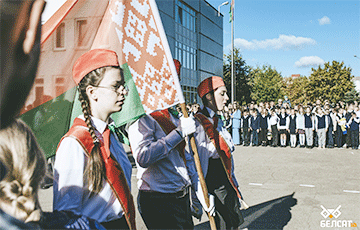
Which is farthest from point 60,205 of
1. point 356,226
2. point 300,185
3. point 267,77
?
point 267,77

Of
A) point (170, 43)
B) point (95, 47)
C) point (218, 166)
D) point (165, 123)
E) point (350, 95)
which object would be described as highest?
point (170, 43)

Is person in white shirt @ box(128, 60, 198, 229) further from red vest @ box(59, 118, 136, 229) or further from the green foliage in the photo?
the green foliage

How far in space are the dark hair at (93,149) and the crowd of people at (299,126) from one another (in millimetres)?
14045

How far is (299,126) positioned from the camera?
14.7m

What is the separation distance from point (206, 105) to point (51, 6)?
229 cm

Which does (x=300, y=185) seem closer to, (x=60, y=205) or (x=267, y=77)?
(x=60, y=205)

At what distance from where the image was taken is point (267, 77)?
49.9m

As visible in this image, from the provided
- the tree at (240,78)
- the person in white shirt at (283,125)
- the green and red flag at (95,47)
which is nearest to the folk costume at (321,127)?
the person in white shirt at (283,125)

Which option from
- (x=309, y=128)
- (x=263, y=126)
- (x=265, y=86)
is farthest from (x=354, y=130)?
(x=265, y=86)

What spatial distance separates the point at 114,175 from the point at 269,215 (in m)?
4.09

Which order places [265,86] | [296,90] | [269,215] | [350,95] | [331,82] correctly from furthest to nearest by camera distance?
[296,90], [265,86], [331,82], [350,95], [269,215]

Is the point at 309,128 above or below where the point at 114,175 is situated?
below

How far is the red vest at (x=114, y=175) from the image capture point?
5.40 ft

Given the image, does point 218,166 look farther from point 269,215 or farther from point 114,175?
point 269,215
